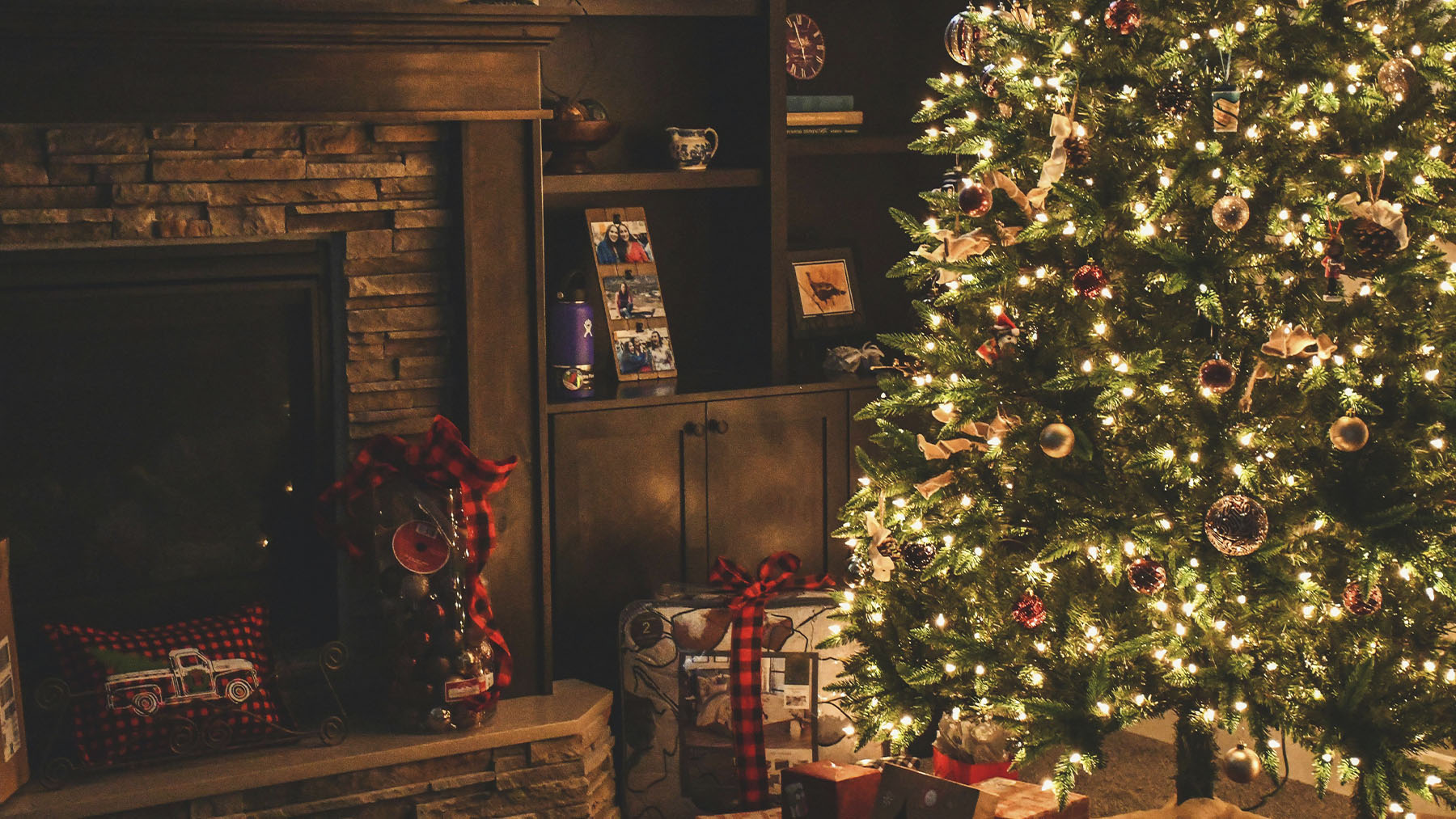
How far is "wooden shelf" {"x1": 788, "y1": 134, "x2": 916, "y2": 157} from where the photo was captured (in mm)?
3611

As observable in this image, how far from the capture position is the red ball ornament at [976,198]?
228 centimetres

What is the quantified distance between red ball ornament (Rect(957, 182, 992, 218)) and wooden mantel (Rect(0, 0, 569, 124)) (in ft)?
3.34

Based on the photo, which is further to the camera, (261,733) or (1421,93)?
→ (261,733)

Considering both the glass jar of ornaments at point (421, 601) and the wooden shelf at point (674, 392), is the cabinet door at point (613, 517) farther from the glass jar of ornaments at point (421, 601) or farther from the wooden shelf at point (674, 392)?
the glass jar of ornaments at point (421, 601)

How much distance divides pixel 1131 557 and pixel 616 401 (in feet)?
4.37

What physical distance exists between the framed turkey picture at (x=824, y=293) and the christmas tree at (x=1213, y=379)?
1.34 metres

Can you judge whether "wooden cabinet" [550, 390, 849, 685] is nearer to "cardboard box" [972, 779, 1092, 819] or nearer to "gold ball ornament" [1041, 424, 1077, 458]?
"cardboard box" [972, 779, 1092, 819]

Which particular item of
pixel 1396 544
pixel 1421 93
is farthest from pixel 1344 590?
pixel 1421 93

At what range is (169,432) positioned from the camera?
2896mm

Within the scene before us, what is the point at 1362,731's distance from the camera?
2074mm

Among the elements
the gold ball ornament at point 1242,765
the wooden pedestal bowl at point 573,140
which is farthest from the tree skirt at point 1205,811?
the wooden pedestal bowl at point 573,140

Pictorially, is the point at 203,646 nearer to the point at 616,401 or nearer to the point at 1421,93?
the point at 616,401

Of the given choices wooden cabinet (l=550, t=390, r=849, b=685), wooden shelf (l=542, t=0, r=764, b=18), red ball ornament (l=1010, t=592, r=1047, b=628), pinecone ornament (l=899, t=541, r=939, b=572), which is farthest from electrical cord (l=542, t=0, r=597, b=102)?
red ball ornament (l=1010, t=592, r=1047, b=628)

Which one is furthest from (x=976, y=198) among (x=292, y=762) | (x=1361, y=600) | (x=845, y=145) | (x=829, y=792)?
(x=292, y=762)
